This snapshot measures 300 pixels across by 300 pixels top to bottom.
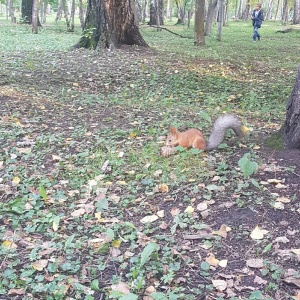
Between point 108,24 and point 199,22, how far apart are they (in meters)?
3.19

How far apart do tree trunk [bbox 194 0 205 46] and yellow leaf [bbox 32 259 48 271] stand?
1162 centimetres

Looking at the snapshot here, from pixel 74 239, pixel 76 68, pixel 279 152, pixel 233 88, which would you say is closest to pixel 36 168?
pixel 74 239

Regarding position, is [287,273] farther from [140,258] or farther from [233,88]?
[233,88]

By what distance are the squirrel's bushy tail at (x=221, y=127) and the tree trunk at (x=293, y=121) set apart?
1.62ft

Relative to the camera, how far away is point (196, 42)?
13898 mm

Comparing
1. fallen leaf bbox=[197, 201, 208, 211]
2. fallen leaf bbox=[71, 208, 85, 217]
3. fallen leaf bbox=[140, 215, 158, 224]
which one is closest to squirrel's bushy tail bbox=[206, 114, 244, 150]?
fallen leaf bbox=[197, 201, 208, 211]

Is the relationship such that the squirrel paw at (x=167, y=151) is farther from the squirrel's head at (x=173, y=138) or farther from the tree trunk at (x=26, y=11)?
the tree trunk at (x=26, y=11)

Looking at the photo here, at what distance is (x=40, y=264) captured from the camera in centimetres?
288

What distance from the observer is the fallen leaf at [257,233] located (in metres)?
3.06

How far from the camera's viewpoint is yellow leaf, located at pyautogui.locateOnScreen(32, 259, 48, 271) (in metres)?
2.84

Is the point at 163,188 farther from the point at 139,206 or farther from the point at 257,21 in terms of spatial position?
the point at 257,21

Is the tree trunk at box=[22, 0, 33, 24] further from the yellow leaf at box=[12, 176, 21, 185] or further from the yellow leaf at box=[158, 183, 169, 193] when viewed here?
the yellow leaf at box=[158, 183, 169, 193]

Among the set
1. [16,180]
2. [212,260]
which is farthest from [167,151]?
[212,260]

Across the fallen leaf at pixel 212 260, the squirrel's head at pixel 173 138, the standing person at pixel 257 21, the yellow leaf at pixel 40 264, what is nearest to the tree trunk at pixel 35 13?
the standing person at pixel 257 21
